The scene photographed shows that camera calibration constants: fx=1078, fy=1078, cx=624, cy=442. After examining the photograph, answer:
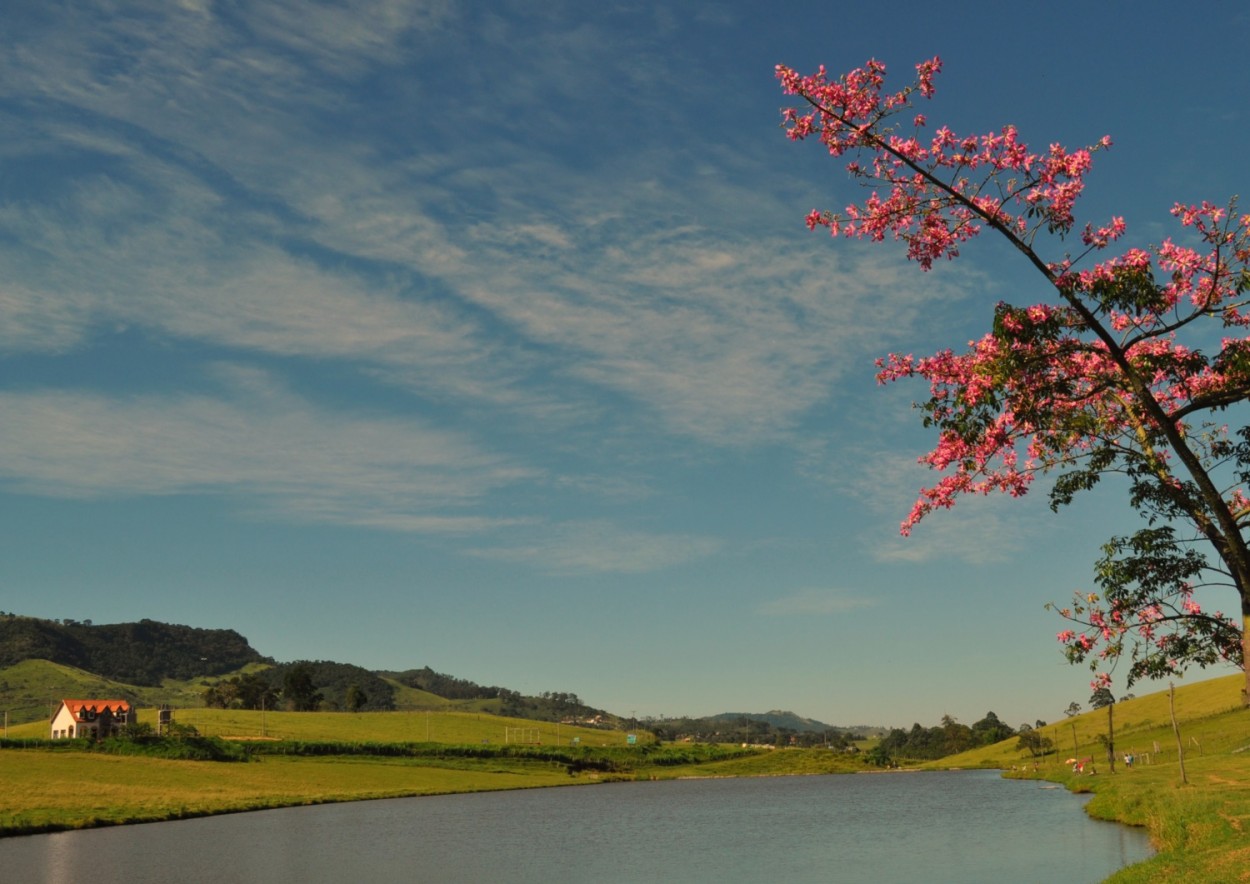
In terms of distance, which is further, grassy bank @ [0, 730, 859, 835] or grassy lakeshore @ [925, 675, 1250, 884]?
grassy bank @ [0, 730, 859, 835]

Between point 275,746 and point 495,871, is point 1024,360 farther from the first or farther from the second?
point 275,746

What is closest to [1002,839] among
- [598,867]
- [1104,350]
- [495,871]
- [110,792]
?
[598,867]

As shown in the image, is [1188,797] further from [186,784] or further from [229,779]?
[229,779]

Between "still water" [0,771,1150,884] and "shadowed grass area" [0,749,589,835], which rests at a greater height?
"shadowed grass area" [0,749,589,835]

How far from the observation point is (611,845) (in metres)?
74.4

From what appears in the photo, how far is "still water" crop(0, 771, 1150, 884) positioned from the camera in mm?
55844

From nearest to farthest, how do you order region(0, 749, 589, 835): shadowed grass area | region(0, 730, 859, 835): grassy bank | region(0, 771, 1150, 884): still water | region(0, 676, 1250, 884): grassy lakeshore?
region(0, 676, 1250, 884): grassy lakeshore, region(0, 771, 1150, 884): still water, region(0, 749, 589, 835): shadowed grass area, region(0, 730, 859, 835): grassy bank

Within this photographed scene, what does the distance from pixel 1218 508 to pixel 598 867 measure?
4960 cm

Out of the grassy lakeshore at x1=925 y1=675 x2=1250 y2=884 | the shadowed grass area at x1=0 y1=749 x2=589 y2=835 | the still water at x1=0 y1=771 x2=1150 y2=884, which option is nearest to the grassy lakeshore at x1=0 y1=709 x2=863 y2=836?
the shadowed grass area at x1=0 y1=749 x2=589 y2=835

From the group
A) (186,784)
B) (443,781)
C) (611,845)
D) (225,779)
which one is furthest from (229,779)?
(611,845)

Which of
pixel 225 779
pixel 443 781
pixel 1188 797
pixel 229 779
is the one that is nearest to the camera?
pixel 1188 797

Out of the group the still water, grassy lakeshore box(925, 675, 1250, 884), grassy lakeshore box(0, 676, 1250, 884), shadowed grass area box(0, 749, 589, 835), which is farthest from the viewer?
shadowed grass area box(0, 749, 589, 835)

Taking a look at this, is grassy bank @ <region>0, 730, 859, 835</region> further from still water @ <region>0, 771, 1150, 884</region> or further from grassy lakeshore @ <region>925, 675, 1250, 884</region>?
grassy lakeshore @ <region>925, 675, 1250, 884</region>

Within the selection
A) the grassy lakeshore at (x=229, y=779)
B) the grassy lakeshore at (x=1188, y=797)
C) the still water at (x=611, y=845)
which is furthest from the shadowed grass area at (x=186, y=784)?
the grassy lakeshore at (x=1188, y=797)
